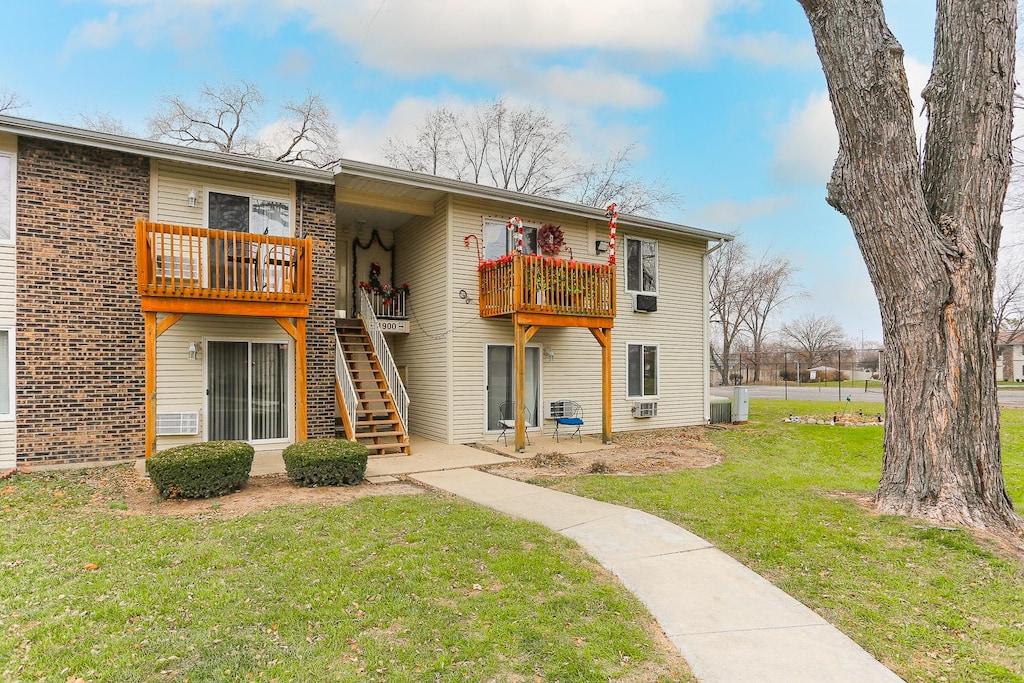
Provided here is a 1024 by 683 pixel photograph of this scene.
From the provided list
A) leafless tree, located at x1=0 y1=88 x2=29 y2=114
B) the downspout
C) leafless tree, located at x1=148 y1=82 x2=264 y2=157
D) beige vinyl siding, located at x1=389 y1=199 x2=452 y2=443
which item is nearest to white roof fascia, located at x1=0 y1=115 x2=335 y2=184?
beige vinyl siding, located at x1=389 y1=199 x2=452 y2=443

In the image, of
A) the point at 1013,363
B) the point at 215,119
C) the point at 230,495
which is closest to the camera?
Answer: the point at 230,495

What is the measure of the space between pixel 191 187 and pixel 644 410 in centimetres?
1067

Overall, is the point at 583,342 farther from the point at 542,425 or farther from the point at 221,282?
the point at 221,282

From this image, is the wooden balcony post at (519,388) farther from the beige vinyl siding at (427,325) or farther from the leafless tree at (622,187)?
the leafless tree at (622,187)

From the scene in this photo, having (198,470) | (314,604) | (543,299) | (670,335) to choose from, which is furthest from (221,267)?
(670,335)

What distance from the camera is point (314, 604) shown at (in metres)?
3.78

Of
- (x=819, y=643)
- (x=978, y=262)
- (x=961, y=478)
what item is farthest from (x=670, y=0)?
(x=819, y=643)

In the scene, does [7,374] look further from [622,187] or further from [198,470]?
[622,187]

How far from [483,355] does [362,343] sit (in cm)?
263

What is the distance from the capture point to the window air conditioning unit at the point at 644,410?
1391 centimetres

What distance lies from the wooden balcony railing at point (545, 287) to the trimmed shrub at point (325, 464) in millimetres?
4369

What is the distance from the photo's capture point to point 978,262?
5.56m

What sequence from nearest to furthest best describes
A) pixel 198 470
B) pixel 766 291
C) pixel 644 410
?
pixel 198 470
pixel 644 410
pixel 766 291

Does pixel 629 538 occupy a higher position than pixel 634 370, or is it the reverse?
pixel 634 370
